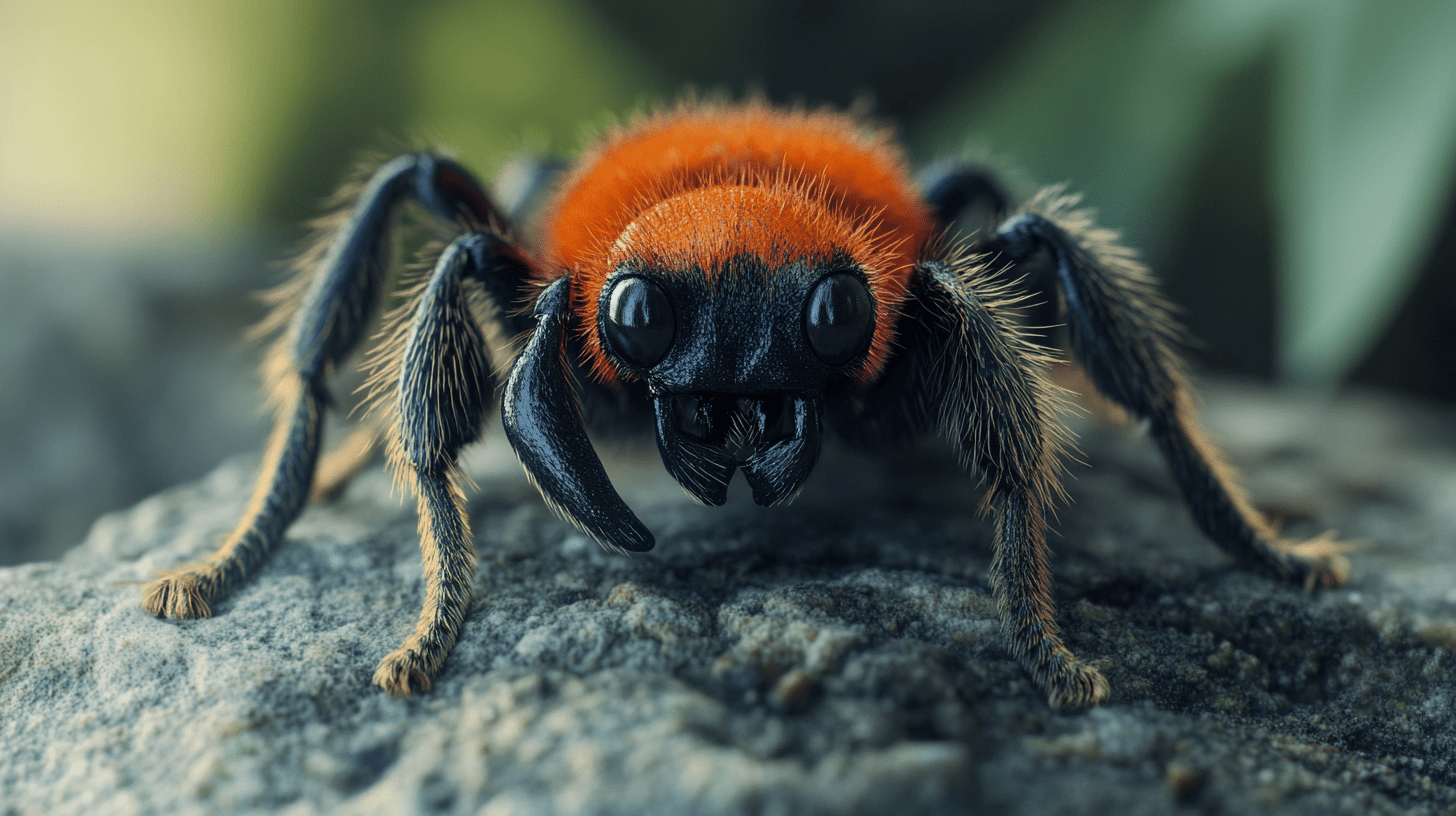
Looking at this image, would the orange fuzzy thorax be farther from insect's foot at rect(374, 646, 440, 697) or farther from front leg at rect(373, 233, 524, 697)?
insect's foot at rect(374, 646, 440, 697)

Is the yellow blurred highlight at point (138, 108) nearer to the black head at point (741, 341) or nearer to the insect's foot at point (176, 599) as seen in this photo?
the insect's foot at point (176, 599)

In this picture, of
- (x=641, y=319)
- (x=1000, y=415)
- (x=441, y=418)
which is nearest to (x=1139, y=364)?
(x=1000, y=415)

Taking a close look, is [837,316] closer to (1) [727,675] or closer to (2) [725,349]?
(2) [725,349]

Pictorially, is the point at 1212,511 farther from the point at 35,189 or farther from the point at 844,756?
the point at 35,189

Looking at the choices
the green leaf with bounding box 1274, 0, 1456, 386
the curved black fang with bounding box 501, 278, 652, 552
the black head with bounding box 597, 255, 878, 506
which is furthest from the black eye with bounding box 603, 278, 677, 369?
the green leaf with bounding box 1274, 0, 1456, 386

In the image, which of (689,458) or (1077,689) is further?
(689,458)

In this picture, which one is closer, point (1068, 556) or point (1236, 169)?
point (1068, 556)

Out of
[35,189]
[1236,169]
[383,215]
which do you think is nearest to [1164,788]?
[383,215]
